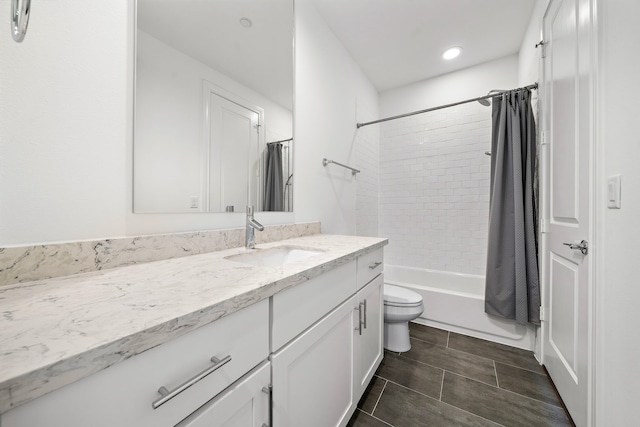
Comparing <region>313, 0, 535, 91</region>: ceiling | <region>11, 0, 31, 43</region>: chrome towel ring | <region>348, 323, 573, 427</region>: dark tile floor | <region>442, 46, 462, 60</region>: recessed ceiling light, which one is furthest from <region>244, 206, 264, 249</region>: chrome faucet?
<region>442, 46, 462, 60</region>: recessed ceiling light

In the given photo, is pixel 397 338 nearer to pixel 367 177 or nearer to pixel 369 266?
pixel 369 266

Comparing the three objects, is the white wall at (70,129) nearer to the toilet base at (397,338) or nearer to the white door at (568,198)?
the toilet base at (397,338)

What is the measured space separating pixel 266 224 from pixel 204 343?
0.97 metres

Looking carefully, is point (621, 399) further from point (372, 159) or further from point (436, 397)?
point (372, 159)

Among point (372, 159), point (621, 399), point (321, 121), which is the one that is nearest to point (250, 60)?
point (321, 121)

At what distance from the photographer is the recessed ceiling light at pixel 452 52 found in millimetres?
2229

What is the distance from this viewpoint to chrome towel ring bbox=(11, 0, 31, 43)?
51cm

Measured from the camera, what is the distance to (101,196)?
0.81 m

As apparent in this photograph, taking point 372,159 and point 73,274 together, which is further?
point 372,159

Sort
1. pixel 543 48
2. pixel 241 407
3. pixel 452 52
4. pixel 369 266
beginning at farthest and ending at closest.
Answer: pixel 452 52
pixel 543 48
pixel 369 266
pixel 241 407

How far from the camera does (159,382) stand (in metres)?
0.44

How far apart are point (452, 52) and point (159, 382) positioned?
3.02 m

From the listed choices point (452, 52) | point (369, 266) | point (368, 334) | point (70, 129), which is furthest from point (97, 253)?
point (452, 52)

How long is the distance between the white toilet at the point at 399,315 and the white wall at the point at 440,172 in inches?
41.9
